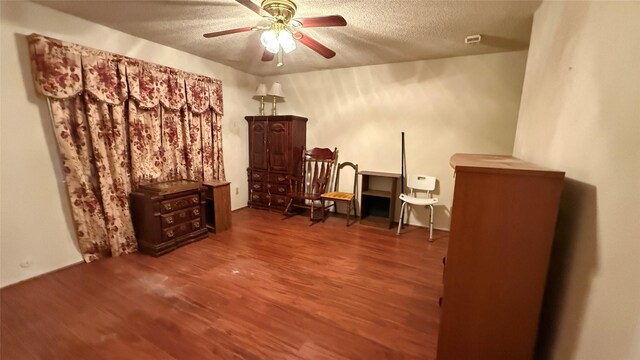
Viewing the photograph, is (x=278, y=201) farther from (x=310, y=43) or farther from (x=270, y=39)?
(x=270, y=39)

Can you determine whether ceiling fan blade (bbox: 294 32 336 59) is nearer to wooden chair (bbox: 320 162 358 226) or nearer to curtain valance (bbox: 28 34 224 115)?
curtain valance (bbox: 28 34 224 115)

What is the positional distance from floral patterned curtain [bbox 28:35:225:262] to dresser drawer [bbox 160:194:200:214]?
41 cm

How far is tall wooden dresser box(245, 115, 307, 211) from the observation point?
4066mm

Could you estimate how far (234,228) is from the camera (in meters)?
3.50

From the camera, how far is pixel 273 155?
420 centimetres

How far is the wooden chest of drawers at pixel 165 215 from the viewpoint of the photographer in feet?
8.73

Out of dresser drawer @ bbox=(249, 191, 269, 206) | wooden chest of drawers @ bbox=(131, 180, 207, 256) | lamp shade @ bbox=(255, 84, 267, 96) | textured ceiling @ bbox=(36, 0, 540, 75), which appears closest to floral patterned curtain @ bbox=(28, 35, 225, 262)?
wooden chest of drawers @ bbox=(131, 180, 207, 256)

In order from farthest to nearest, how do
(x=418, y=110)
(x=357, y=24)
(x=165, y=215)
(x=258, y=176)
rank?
(x=258, y=176) → (x=418, y=110) → (x=165, y=215) → (x=357, y=24)

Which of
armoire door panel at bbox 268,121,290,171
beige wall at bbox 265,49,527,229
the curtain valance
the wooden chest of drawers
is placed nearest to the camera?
the curtain valance

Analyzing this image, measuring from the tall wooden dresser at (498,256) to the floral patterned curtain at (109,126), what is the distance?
3.08m

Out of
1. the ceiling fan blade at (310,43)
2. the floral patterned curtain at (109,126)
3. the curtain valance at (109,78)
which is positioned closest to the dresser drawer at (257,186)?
the floral patterned curtain at (109,126)

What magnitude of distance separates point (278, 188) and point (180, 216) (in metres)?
1.65

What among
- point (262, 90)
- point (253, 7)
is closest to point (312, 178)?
point (262, 90)

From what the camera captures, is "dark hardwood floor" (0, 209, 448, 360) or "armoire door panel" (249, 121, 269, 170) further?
"armoire door panel" (249, 121, 269, 170)
